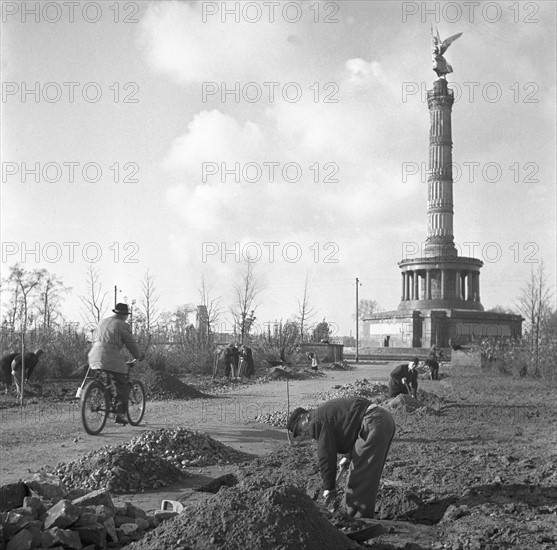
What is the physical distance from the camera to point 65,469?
757 cm

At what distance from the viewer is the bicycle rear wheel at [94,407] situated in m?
9.82

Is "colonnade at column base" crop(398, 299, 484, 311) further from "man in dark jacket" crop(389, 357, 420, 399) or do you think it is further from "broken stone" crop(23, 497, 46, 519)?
"broken stone" crop(23, 497, 46, 519)

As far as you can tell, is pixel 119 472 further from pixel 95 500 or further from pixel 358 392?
pixel 358 392

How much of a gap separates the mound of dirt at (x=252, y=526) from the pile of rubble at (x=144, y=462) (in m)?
2.64

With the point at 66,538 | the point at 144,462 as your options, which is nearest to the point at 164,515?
the point at 66,538

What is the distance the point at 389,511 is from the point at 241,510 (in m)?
2.33

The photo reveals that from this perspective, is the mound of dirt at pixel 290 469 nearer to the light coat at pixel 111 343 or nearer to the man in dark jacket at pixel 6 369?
the light coat at pixel 111 343

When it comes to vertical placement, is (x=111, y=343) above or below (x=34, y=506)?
above

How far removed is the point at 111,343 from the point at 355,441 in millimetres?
5075

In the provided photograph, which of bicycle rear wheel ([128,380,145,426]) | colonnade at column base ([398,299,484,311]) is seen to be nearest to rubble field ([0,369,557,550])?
bicycle rear wheel ([128,380,145,426])

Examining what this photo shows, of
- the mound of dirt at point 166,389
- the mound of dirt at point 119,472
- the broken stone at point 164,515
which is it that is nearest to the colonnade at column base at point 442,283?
the mound of dirt at point 166,389

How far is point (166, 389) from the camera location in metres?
16.8

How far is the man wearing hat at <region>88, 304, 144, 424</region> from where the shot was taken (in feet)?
32.7

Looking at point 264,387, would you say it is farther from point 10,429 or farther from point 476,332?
point 476,332
